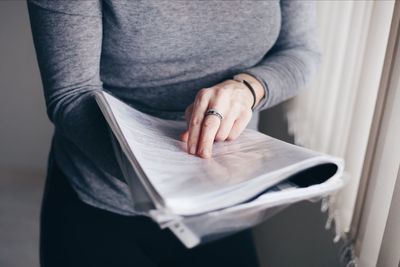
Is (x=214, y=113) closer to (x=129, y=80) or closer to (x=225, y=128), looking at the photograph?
(x=225, y=128)

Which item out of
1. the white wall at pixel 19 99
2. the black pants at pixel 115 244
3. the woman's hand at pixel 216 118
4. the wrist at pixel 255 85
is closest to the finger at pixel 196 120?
the woman's hand at pixel 216 118

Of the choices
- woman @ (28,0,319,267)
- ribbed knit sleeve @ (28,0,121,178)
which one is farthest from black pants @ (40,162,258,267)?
ribbed knit sleeve @ (28,0,121,178)

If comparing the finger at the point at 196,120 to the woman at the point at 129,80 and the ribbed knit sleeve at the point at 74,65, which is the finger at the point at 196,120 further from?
the ribbed knit sleeve at the point at 74,65

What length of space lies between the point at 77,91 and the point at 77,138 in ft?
0.23

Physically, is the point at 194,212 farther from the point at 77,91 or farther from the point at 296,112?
the point at 296,112

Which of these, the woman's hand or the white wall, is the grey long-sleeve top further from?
the white wall

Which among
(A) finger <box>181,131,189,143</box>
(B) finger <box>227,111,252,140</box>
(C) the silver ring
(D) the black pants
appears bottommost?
(D) the black pants

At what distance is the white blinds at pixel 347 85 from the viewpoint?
2.10 ft

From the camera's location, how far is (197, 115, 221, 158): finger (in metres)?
0.44

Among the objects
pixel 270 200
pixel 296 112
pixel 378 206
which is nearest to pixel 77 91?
pixel 270 200

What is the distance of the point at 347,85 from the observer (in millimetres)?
788

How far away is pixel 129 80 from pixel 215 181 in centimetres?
37

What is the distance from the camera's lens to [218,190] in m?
0.34

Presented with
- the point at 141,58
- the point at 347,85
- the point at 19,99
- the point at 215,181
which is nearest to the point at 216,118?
the point at 215,181
